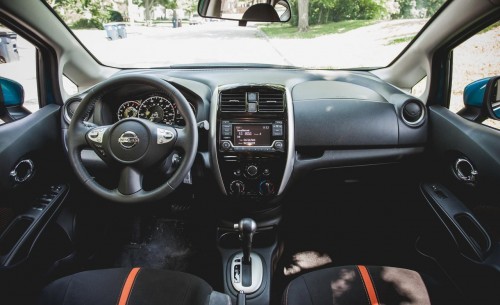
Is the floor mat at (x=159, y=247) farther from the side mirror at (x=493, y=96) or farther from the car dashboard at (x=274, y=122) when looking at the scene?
the side mirror at (x=493, y=96)

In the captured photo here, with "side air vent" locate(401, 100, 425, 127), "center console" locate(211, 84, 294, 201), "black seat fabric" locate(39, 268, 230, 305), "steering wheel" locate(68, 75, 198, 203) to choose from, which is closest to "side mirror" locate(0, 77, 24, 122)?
"steering wheel" locate(68, 75, 198, 203)

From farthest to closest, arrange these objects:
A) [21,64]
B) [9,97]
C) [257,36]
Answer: [257,36] → [21,64] → [9,97]

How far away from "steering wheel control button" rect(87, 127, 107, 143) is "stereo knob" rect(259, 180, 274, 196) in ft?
3.46

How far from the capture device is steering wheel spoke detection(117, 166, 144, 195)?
169cm

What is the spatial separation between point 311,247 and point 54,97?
225cm

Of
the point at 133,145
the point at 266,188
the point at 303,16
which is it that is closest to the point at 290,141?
the point at 266,188

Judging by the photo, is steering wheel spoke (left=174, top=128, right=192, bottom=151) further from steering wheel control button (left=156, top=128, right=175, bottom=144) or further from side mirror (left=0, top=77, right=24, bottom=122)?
side mirror (left=0, top=77, right=24, bottom=122)

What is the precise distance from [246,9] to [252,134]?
2.68 ft

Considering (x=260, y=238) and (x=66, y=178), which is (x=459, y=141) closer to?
(x=260, y=238)

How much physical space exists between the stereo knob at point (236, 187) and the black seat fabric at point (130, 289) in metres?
0.72

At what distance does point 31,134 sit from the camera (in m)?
2.20

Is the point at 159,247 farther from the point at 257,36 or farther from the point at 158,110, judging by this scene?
the point at 257,36

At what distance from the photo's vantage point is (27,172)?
2240 mm

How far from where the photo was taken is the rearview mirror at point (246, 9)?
2326mm
